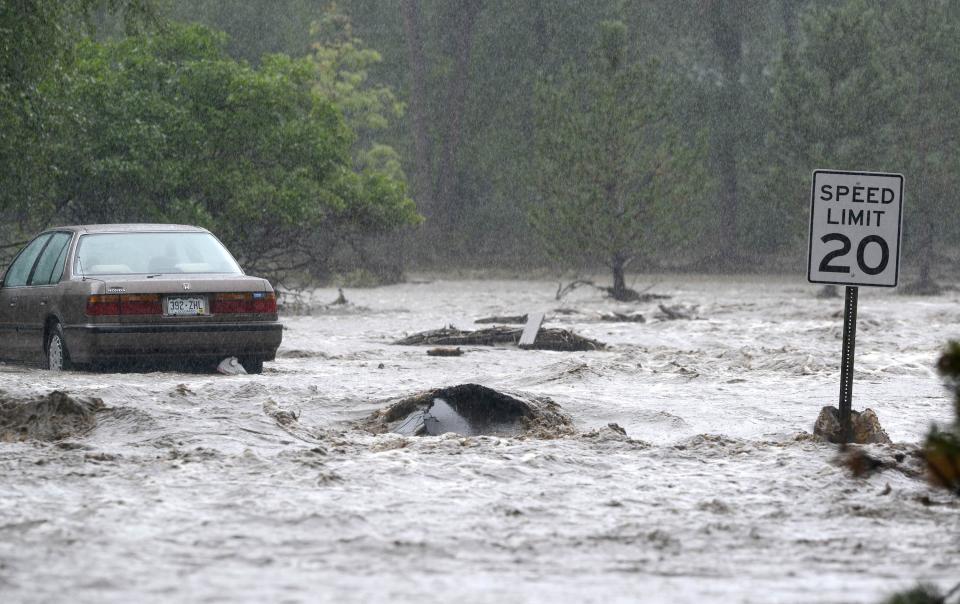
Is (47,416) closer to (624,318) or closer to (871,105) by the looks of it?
(624,318)

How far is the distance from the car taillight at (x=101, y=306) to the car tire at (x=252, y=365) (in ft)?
4.48

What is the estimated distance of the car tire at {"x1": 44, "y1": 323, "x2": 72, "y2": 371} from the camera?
520 inches

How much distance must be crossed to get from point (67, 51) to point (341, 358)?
503 cm

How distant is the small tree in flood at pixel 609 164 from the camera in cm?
3612

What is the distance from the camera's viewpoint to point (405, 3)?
52.9 meters

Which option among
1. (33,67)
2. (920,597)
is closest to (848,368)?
(920,597)

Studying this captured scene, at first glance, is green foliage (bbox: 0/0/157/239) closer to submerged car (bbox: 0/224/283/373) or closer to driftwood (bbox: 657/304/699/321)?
submerged car (bbox: 0/224/283/373)

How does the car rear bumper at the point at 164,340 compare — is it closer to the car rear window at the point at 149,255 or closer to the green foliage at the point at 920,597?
the car rear window at the point at 149,255

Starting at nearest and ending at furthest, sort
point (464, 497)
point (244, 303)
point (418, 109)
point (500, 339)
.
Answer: point (464, 497)
point (244, 303)
point (500, 339)
point (418, 109)

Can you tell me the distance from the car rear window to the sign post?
571cm

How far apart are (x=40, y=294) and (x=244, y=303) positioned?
1927 mm

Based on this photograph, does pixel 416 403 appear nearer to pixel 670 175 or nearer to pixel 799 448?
pixel 799 448

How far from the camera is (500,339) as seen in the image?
1966cm

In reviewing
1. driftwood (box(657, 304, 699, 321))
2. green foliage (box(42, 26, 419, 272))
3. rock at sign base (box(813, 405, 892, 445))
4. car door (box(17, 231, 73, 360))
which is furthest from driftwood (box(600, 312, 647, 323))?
rock at sign base (box(813, 405, 892, 445))
